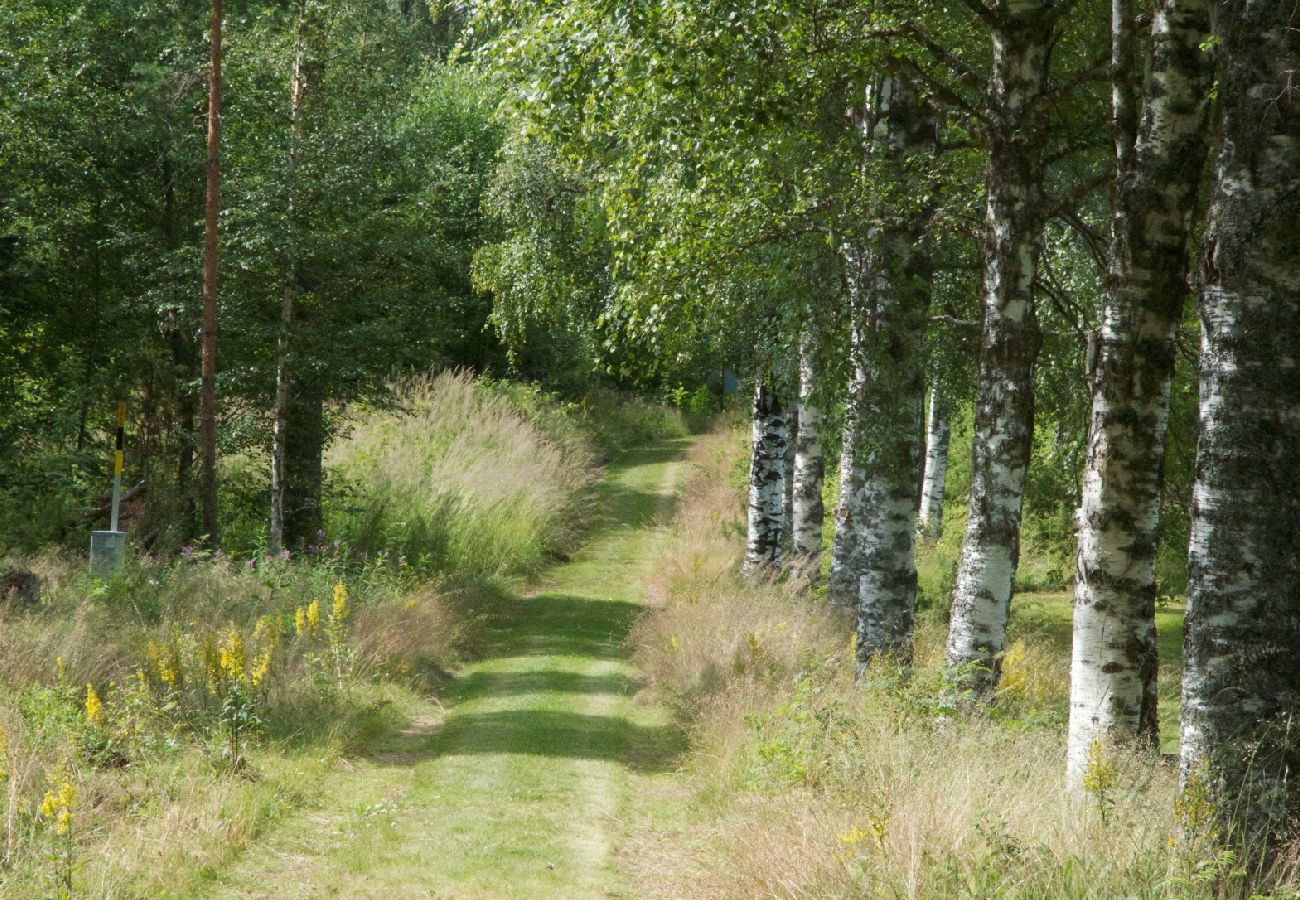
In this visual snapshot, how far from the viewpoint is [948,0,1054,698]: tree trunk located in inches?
333

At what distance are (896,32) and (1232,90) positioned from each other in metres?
4.00

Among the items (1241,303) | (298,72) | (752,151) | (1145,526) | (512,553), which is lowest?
(512,553)

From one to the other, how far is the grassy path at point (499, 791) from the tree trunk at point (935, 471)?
8.81m

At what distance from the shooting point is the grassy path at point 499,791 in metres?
7.39

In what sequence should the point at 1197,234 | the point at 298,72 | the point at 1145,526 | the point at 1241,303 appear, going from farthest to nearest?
1. the point at 298,72
2. the point at 1197,234
3. the point at 1145,526
4. the point at 1241,303

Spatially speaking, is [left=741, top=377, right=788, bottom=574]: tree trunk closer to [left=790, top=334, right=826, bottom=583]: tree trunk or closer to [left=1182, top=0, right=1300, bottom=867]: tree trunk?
[left=790, top=334, right=826, bottom=583]: tree trunk

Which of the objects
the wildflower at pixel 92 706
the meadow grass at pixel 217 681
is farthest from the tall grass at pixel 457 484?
the wildflower at pixel 92 706

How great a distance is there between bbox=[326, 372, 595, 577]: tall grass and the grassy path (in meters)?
2.20

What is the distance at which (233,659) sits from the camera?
907 cm

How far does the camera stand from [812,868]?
567cm

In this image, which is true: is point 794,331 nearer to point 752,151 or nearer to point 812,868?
point 752,151

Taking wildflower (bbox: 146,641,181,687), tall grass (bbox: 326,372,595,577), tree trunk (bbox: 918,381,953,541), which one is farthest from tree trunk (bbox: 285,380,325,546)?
tree trunk (bbox: 918,381,953,541)

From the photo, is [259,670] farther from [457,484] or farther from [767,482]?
[457,484]

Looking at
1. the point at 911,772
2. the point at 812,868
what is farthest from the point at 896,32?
the point at 812,868
